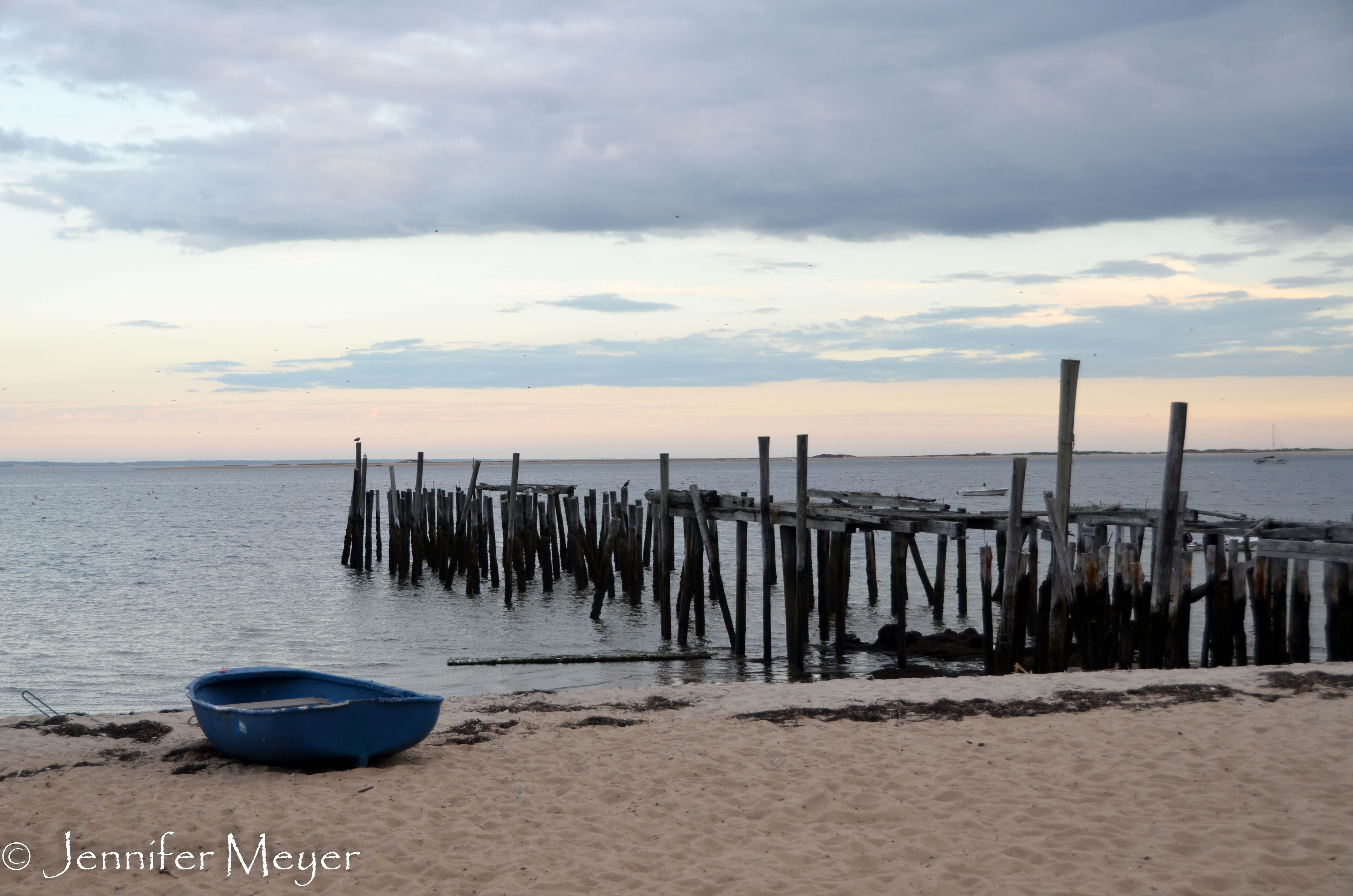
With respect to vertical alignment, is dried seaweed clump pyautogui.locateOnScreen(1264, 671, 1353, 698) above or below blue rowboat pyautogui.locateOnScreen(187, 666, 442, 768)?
above

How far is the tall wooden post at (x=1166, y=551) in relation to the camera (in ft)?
36.6

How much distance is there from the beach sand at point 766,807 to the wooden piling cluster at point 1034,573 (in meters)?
2.45

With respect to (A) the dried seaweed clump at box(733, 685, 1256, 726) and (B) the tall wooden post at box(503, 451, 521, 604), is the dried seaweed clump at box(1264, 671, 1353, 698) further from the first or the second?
(B) the tall wooden post at box(503, 451, 521, 604)

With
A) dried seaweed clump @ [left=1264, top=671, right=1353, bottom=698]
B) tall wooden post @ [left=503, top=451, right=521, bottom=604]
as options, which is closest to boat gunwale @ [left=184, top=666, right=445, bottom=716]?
dried seaweed clump @ [left=1264, top=671, right=1353, bottom=698]

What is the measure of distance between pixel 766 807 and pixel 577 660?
808 cm

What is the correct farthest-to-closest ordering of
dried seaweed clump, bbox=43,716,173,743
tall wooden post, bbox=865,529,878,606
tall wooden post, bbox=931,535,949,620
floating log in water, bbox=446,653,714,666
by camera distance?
tall wooden post, bbox=865,529,878,606 < tall wooden post, bbox=931,535,949,620 < floating log in water, bbox=446,653,714,666 < dried seaweed clump, bbox=43,716,173,743

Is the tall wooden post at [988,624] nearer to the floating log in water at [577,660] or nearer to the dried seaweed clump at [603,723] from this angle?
the floating log in water at [577,660]

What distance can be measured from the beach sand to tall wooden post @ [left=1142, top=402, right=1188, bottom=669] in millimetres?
2129

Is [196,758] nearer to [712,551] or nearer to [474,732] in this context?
[474,732]

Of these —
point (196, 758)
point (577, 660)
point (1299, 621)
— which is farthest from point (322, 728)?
point (1299, 621)

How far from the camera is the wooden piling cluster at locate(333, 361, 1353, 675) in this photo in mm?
11398

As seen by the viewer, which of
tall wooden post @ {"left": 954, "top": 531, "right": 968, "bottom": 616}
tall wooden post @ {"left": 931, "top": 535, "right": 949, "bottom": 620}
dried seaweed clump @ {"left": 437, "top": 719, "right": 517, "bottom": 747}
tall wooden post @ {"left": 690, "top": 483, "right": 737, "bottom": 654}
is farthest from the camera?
tall wooden post @ {"left": 954, "top": 531, "right": 968, "bottom": 616}

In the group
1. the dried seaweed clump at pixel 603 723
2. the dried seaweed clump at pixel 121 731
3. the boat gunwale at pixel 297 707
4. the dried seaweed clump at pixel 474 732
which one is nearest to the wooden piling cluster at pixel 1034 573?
the dried seaweed clump at pixel 603 723

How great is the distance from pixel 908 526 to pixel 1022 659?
7.47 feet
